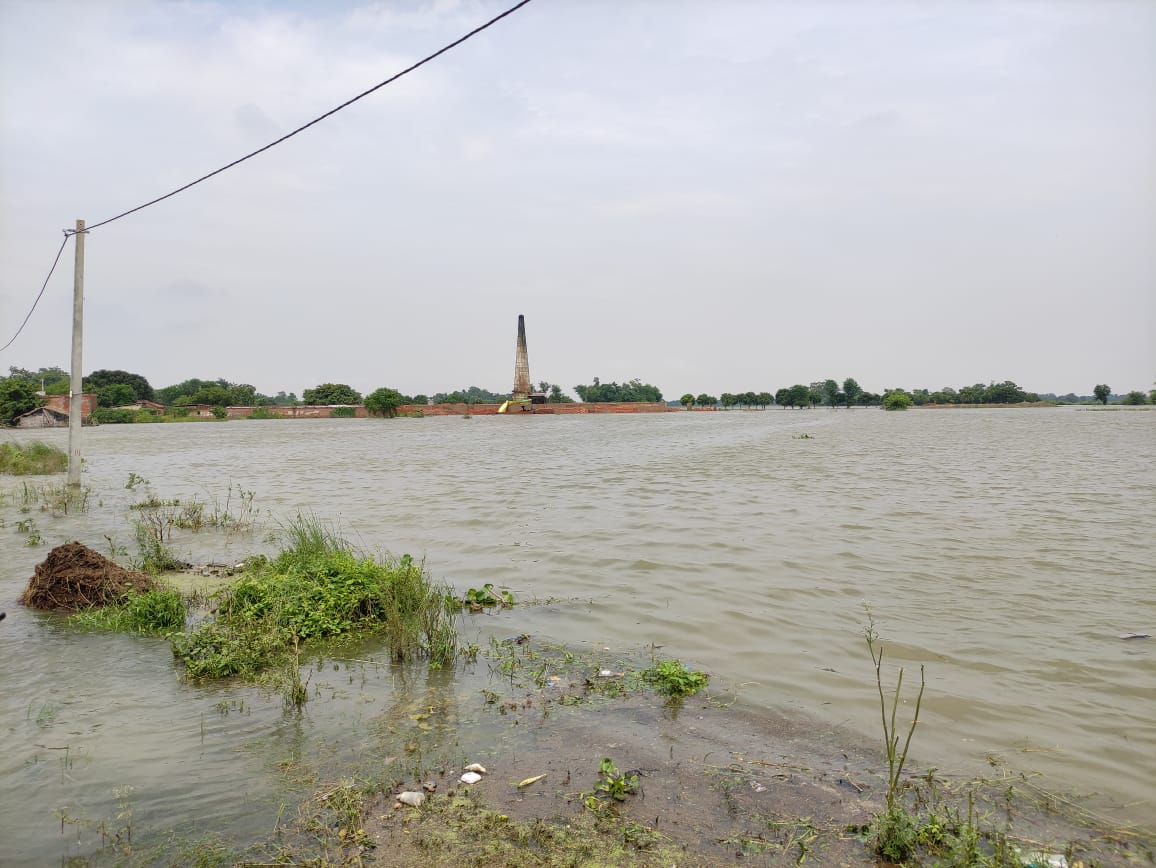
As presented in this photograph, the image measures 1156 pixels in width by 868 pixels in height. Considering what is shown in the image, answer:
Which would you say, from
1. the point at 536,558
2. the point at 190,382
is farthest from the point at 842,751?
the point at 190,382

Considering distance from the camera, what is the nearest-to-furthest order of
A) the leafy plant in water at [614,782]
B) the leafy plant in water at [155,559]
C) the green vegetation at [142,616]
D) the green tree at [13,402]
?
the leafy plant in water at [614,782] → the green vegetation at [142,616] → the leafy plant in water at [155,559] → the green tree at [13,402]

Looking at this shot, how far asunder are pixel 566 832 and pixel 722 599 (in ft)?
16.2

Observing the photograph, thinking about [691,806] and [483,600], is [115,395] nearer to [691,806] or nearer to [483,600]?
[483,600]

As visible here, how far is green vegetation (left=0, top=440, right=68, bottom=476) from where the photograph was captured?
21938 mm

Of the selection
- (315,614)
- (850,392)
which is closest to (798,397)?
(850,392)

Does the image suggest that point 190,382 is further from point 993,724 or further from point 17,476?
point 993,724

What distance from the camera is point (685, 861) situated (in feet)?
10.3

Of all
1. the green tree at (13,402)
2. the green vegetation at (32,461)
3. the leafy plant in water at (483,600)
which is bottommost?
the leafy plant in water at (483,600)

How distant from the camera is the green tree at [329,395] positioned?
11862cm

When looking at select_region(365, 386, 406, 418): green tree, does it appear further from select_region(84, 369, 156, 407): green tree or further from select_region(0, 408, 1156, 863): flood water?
select_region(0, 408, 1156, 863): flood water

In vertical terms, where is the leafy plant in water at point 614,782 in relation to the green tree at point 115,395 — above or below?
below

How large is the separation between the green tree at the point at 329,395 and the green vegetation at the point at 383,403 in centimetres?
1583

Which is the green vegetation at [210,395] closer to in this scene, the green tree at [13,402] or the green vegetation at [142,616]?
the green tree at [13,402]

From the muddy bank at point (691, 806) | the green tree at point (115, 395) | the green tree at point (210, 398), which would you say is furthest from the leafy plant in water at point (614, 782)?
the green tree at point (210, 398)
